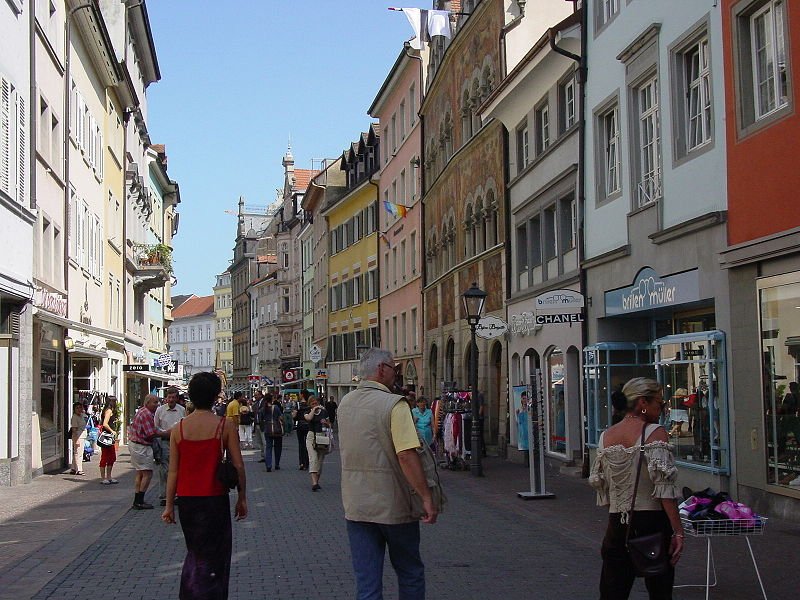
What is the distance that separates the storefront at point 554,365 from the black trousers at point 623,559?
12786mm

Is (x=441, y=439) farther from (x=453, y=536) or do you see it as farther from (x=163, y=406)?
(x=453, y=536)

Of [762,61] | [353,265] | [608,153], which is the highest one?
[353,265]

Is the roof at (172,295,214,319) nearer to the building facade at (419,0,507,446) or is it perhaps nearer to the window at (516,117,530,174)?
the building facade at (419,0,507,446)

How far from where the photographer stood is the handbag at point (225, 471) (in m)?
7.58

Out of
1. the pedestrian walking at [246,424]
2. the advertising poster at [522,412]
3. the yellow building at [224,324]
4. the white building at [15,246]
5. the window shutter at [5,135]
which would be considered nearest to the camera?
the window shutter at [5,135]

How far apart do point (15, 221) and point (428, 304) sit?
822 inches

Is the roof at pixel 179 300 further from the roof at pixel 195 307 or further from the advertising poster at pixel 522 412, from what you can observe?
the advertising poster at pixel 522 412

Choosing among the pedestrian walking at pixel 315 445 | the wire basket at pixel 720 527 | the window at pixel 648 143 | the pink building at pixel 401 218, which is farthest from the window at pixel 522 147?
the wire basket at pixel 720 527

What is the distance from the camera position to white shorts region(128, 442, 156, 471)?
54.4ft

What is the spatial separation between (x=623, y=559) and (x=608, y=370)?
42.1 ft

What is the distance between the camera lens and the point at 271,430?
25.1m

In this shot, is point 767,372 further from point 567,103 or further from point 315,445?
point 567,103

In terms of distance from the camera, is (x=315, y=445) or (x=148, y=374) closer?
(x=315, y=445)

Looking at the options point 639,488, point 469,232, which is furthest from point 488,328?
point 639,488
